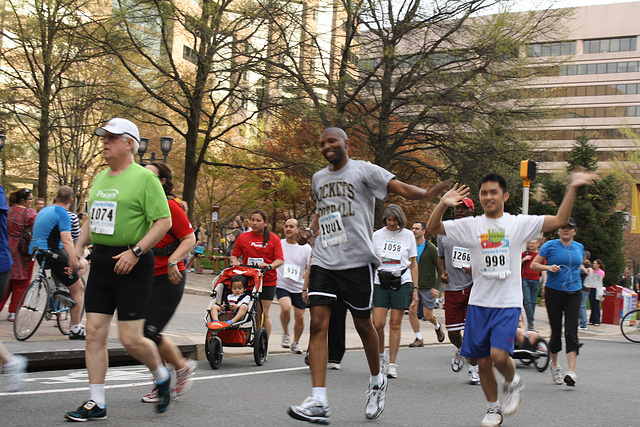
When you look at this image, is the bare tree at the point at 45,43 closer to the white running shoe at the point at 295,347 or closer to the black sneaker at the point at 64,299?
the black sneaker at the point at 64,299

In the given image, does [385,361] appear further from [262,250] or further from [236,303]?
[262,250]

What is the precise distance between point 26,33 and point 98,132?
74.6ft

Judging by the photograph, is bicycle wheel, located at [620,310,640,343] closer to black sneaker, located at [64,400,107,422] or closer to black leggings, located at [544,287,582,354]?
black leggings, located at [544,287,582,354]

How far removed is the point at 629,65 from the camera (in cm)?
8012

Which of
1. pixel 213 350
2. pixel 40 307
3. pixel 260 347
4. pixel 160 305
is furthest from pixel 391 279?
pixel 40 307

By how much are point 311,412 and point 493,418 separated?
1.53 m

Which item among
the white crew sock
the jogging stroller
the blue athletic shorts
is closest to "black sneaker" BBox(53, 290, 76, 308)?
the jogging stroller

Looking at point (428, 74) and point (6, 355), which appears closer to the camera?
point (6, 355)

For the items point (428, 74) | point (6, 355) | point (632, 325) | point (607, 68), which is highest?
point (607, 68)

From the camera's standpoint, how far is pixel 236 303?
8844mm

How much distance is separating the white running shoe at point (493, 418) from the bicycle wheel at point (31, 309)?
5.97m

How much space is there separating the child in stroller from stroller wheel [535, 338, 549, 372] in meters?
4.14

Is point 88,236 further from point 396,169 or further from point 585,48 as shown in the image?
point 585,48

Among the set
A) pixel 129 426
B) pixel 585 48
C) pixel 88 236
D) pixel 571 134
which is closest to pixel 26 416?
Result: pixel 129 426
